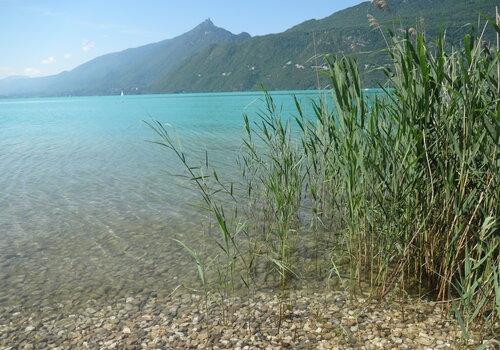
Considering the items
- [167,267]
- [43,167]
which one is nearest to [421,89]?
[167,267]

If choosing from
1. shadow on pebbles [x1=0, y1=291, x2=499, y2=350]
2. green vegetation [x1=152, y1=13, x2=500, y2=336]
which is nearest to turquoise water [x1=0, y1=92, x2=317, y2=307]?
shadow on pebbles [x1=0, y1=291, x2=499, y2=350]

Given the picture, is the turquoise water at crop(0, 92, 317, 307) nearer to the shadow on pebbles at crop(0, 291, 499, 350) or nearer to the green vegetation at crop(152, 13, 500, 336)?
the shadow on pebbles at crop(0, 291, 499, 350)

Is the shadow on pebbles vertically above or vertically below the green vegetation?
below

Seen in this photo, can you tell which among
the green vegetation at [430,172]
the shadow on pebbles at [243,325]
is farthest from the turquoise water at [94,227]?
the green vegetation at [430,172]

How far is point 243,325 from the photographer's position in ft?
15.2

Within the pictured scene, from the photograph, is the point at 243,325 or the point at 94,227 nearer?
the point at 243,325

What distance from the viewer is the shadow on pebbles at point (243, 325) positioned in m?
4.18

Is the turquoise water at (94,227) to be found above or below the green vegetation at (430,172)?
below

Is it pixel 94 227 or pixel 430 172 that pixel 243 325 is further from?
pixel 94 227

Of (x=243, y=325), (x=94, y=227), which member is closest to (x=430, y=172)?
(x=243, y=325)

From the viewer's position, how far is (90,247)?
7883 millimetres

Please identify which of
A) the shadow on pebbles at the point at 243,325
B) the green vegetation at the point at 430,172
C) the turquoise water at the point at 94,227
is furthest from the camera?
the turquoise water at the point at 94,227

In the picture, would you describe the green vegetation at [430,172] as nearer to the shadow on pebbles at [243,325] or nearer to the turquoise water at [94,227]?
the shadow on pebbles at [243,325]

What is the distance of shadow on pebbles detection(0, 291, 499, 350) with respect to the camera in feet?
13.7
